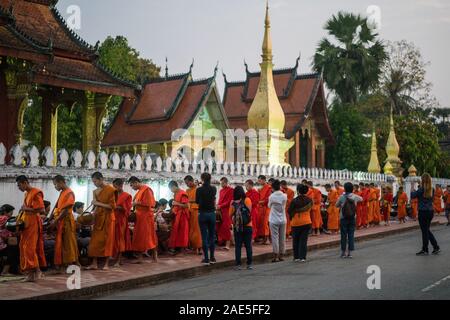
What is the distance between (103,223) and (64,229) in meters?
0.90

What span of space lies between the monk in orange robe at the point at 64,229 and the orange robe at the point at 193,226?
13.5 feet

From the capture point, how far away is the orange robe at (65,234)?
1191cm

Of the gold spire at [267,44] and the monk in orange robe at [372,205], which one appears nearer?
the gold spire at [267,44]

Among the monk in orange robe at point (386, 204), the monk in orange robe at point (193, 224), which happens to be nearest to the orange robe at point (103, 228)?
the monk in orange robe at point (193, 224)

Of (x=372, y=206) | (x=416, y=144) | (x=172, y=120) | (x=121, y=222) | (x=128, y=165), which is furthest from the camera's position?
(x=416, y=144)

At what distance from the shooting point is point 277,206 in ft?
48.0

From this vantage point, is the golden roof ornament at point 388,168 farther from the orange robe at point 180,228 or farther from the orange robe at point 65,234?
the orange robe at point 65,234

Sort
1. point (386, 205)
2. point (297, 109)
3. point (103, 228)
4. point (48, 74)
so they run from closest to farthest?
point (103, 228) → point (48, 74) → point (386, 205) → point (297, 109)

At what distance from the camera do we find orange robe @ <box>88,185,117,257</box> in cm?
1263

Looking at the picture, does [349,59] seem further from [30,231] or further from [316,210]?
[30,231]

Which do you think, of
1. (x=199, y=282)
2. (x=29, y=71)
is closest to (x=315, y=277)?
(x=199, y=282)

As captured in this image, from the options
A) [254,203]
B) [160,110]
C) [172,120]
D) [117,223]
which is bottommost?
[117,223]

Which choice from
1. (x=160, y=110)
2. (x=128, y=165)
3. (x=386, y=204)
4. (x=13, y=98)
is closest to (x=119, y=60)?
(x=160, y=110)

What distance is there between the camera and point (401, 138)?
45.2m
